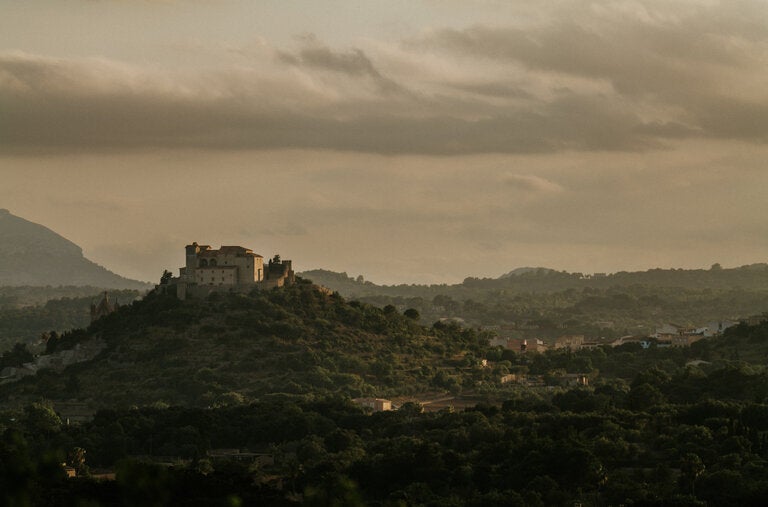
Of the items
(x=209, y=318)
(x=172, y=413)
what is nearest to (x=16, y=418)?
(x=172, y=413)

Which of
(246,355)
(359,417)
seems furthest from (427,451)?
(246,355)

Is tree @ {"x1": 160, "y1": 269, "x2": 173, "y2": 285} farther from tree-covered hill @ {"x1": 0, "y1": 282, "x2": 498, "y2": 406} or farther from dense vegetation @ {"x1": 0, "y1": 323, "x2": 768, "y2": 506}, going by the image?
dense vegetation @ {"x1": 0, "y1": 323, "x2": 768, "y2": 506}

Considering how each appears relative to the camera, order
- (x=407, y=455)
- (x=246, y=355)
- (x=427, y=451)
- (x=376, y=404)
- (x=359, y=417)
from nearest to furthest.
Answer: (x=407, y=455) < (x=427, y=451) < (x=359, y=417) < (x=376, y=404) < (x=246, y=355)

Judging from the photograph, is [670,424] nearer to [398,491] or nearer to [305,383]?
[398,491]

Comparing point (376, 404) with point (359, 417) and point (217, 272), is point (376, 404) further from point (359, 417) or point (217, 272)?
point (217, 272)

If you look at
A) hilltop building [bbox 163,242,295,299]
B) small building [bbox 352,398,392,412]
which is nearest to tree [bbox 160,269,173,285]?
hilltop building [bbox 163,242,295,299]

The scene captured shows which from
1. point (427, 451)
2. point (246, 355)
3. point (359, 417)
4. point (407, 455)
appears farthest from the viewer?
point (246, 355)

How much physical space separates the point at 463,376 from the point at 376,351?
6.89 meters

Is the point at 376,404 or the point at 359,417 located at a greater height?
the point at 376,404

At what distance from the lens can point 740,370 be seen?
8275cm

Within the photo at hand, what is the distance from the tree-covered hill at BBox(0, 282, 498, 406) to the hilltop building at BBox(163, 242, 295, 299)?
2.67 ft

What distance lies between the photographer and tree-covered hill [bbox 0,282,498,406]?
96.8 metres

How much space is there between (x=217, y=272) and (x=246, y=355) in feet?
22.1

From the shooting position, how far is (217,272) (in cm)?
10550
